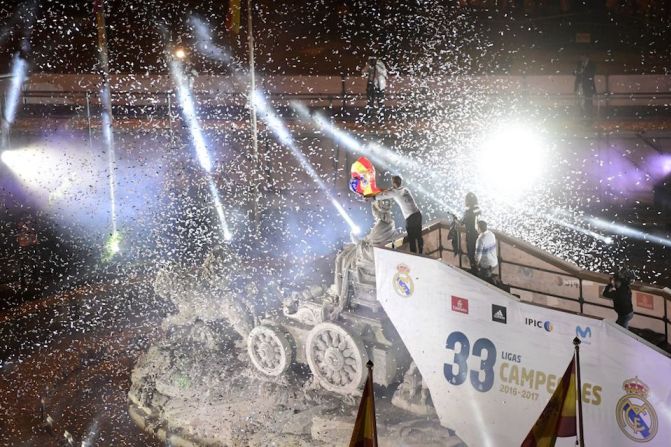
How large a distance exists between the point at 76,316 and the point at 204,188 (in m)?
7.64

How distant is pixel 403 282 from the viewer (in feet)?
32.7

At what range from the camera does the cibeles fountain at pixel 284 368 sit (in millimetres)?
10641

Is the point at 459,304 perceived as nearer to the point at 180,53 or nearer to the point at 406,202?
the point at 406,202

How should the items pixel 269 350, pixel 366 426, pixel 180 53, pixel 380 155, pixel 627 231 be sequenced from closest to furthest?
pixel 366 426 < pixel 269 350 < pixel 627 231 < pixel 380 155 < pixel 180 53

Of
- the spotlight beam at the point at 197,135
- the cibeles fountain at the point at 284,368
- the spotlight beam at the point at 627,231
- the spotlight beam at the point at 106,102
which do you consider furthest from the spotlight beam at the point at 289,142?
the cibeles fountain at the point at 284,368

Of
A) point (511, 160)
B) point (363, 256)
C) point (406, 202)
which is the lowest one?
point (363, 256)

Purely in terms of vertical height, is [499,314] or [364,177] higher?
[364,177]

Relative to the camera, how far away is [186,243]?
23203 mm

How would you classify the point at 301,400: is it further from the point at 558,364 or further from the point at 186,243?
the point at 186,243

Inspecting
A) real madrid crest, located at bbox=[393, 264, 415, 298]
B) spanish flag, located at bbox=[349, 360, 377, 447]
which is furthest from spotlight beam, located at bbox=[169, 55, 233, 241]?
spanish flag, located at bbox=[349, 360, 377, 447]

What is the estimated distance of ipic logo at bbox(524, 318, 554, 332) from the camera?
802cm

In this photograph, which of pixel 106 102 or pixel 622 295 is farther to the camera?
pixel 106 102

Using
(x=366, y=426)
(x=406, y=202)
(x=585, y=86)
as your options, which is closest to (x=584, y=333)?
(x=366, y=426)

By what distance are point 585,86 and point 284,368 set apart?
13433 mm
